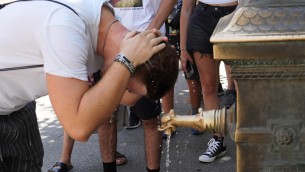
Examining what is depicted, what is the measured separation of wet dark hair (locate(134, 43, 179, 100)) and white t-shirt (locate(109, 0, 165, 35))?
1.76m

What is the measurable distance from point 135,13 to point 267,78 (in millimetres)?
Result: 2379

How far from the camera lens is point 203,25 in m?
3.95

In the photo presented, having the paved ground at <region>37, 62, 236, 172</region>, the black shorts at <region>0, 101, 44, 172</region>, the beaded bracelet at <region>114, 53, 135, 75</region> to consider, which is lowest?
the paved ground at <region>37, 62, 236, 172</region>

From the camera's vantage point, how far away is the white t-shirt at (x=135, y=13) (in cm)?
373

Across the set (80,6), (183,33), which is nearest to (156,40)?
(80,6)

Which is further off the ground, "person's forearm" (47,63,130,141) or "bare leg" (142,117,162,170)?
"person's forearm" (47,63,130,141)

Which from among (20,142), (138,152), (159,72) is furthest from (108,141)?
(159,72)

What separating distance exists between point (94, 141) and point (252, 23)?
3.53m

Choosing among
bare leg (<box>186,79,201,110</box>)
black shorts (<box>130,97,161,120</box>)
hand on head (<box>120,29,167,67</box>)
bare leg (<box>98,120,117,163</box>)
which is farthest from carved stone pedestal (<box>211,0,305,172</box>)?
bare leg (<box>186,79,201,110</box>)

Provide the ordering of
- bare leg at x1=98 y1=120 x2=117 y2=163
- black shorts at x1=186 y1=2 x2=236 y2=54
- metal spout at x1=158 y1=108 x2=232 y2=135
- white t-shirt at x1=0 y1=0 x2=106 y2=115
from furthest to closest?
black shorts at x1=186 y1=2 x2=236 y2=54 → bare leg at x1=98 y1=120 x2=117 y2=163 → white t-shirt at x1=0 y1=0 x2=106 y2=115 → metal spout at x1=158 y1=108 x2=232 y2=135

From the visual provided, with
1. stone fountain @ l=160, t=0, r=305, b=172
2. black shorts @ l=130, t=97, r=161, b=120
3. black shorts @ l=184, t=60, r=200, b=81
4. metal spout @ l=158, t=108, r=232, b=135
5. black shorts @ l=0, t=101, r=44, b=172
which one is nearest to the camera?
stone fountain @ l=160, t=0, r=305, b=172

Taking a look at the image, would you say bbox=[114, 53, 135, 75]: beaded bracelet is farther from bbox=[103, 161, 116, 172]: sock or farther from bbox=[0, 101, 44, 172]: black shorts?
bbox=[103, 161, 116, 172]: sock

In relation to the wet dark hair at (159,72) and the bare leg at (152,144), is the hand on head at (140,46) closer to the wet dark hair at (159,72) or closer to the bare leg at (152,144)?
the wet dark hair at (159,72)

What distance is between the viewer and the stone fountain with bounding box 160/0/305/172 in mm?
1392
